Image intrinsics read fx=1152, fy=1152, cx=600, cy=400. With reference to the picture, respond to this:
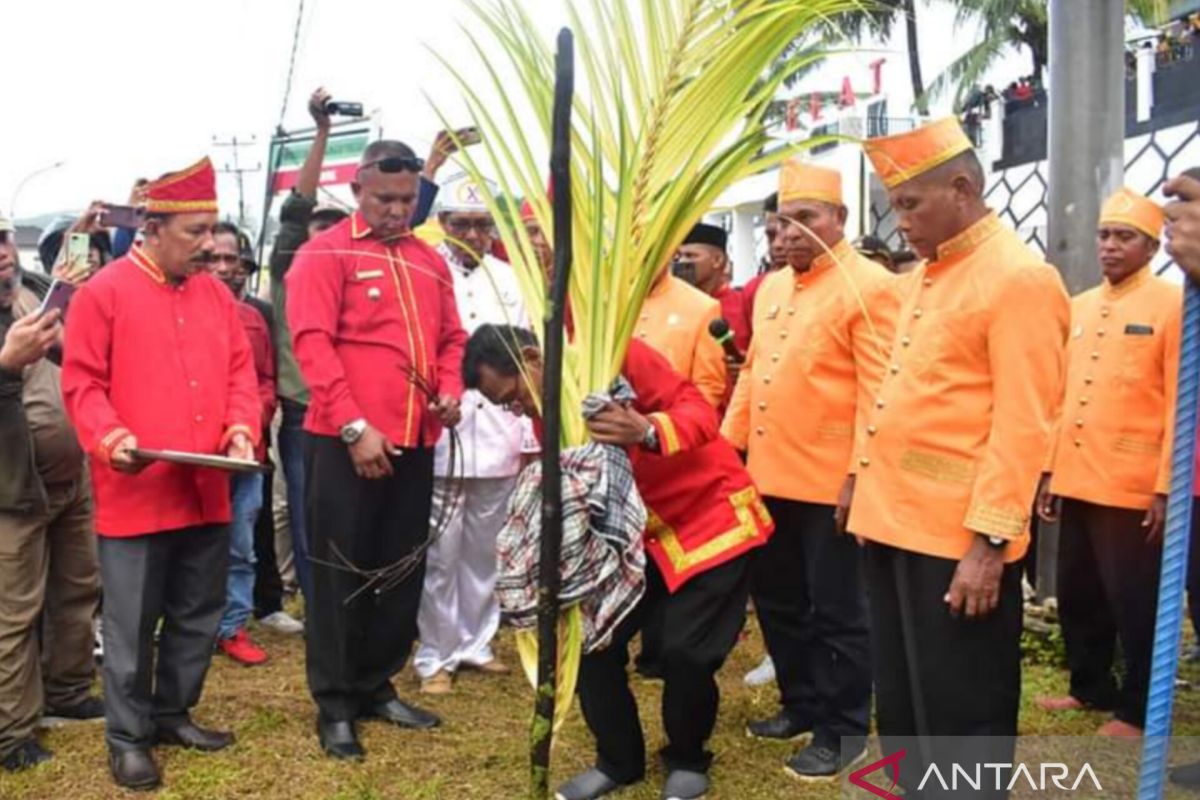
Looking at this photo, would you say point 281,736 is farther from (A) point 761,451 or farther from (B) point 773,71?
(B) point 773,71

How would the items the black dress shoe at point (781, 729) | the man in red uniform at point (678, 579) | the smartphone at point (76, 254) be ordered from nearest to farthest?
the man in red uniform at point (678, 579) → the smartphone at point (76, 254) → the black dress shoe at point (781, 729)

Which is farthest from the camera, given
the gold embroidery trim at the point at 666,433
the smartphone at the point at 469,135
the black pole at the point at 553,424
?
the gold embroidery trim at the point at 666,433

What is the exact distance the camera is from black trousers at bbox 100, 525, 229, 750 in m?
3.66

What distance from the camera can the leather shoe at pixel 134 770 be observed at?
3.64m

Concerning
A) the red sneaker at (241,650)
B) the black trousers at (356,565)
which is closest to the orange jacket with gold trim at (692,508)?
the black trousers at (356,565)

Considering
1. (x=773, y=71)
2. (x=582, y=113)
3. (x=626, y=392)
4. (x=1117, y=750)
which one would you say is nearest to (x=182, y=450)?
(x=626, y=392)

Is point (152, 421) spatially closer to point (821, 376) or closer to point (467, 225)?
point (467, 225)

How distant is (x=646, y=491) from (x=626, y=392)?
75 cm

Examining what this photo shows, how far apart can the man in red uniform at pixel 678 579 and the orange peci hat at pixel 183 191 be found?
1.21 m

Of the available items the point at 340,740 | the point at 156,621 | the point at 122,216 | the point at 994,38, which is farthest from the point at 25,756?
the point at 994,38

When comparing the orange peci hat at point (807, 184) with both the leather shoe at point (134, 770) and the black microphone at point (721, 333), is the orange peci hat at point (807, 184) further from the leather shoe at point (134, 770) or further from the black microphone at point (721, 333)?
the leather shoe at point (134, 770)

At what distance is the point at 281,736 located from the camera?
4.12 m

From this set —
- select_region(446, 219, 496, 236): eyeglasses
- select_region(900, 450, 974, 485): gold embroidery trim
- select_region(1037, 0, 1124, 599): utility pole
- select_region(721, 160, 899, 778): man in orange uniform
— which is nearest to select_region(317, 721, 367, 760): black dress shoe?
select_region(721, 160, 899, 778): man in orange uniform

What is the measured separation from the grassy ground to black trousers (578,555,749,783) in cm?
15
